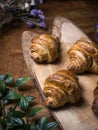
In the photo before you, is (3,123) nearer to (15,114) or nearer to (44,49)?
(15,114)

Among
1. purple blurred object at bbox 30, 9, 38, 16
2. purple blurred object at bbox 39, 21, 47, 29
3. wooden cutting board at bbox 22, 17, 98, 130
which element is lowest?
wooden cutting board at bbox 22, 17, 98, 130

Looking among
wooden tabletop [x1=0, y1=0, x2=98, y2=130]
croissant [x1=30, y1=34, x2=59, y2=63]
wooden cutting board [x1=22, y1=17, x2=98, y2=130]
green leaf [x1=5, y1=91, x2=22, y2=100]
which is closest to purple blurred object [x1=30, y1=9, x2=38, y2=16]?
wooden tabletop [x1=0, y1=0, x2=98, y2=130]

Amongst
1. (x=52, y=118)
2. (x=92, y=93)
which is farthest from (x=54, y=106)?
(x=92, y=93)

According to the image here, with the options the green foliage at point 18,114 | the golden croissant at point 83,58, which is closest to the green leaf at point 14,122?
the green foliage at point 18,114

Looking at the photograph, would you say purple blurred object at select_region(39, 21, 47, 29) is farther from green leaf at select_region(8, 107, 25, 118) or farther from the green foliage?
green leaf at select_region(8, 107, 25, 118)

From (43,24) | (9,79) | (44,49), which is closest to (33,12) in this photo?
(43,24)

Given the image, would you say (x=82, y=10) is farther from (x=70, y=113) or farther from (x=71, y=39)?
(x=70, y=113)
